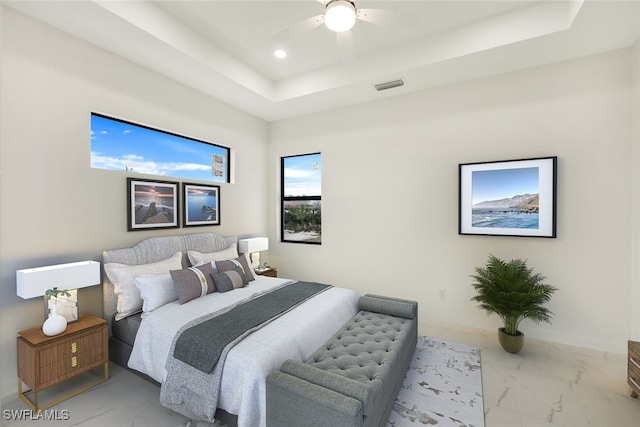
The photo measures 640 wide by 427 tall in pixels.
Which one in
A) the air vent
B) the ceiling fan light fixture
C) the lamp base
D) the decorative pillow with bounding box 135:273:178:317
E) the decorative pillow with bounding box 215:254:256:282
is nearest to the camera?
the ceiling fan light fixture

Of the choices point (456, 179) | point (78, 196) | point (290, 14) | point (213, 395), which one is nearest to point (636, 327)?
point (456, 179)

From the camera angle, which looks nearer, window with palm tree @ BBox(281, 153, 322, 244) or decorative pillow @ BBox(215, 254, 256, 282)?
decorative pillow @ BBox(215, 254, 256, 282)

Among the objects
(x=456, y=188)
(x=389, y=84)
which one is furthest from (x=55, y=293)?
(x=456, y=188)

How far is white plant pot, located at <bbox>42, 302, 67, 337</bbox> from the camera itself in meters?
2.14

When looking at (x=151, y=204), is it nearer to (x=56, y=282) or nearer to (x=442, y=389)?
(x=56, y=282)

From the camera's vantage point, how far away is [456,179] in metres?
3.59

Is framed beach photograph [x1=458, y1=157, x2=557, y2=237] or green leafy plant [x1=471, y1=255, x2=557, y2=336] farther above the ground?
framed beach photograph [x1=458, y1=157, x2=557, y2=237]

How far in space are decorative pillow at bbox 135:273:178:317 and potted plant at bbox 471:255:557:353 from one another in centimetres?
317

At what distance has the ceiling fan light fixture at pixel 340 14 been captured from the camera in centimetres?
203

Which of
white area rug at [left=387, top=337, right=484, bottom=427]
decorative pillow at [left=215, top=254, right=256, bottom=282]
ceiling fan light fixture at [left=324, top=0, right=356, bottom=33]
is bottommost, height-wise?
white area rug at [left=387, top=337, right=484, bottom=427]

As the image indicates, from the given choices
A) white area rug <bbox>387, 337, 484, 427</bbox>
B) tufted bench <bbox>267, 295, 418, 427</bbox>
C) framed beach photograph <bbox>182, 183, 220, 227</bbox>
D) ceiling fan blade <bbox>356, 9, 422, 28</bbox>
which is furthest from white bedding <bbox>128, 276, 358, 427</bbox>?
ceiling fan blade <bbox>356, 9, 422, 28</bbox>

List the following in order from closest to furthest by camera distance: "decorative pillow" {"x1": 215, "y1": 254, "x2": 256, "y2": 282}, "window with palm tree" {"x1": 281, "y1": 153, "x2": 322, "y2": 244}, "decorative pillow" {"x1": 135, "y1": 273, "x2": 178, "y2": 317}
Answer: "decorative pillow" {"x1": 135, "y1": 273, "x2": 178, "y2": 317} → "decorative pillow" {"x1": 215, "y1": 254, "x2": 256, "y2": 282} → "window with palm tree" {"x1": 281, "y1": 153, "x2": 322, "y2": 244}

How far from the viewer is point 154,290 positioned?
→ 2.60 m

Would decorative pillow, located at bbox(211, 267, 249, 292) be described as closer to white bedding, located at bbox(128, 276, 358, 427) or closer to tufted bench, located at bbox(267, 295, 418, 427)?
white bedding, located at bbox(128, 276, 358, 427)
